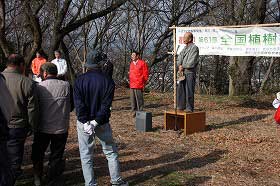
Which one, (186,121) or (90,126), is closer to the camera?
(90,126)

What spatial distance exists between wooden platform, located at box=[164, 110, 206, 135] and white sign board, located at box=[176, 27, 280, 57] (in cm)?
180

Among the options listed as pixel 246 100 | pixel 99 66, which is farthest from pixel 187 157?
pixel 246 100

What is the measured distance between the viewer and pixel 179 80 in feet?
28.2

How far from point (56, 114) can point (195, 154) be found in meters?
2.79

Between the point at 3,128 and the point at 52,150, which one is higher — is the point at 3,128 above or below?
above

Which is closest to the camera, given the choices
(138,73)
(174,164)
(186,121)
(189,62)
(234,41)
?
(174,164)

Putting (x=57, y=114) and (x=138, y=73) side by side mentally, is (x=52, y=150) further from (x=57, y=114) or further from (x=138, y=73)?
(x=138, y=73)

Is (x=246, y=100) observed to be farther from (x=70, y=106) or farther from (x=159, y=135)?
(x=70, y=106)

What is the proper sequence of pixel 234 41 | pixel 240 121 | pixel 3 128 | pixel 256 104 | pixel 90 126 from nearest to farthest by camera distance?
pixel 3 128 < pixel 90 126 < pixel 234 41 < pixel 240 121 < pixel 256 104

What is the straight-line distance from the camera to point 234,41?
9.77 m

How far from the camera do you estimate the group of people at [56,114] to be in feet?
15.6

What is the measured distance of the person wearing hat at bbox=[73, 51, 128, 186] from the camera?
4.71 meters

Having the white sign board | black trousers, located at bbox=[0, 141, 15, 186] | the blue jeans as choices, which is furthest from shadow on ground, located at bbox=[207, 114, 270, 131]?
black trousers, located at bbox=[0, 141, 15, 186]

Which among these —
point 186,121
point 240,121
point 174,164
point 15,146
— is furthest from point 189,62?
point 15,146
